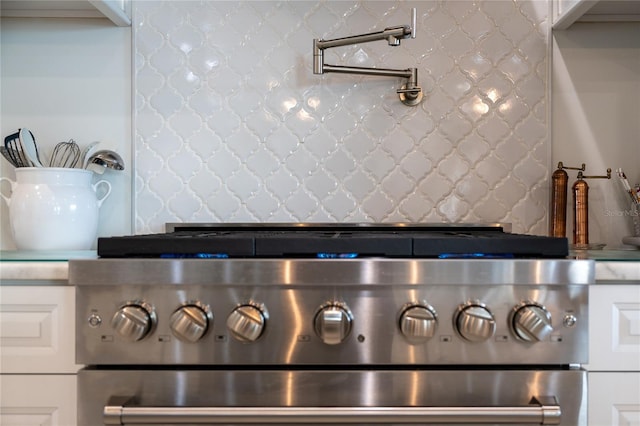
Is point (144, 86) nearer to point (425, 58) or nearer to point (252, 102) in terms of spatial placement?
point (252, 102)

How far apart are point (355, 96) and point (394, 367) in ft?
2.79

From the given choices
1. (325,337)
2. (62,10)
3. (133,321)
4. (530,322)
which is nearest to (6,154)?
(62,10)

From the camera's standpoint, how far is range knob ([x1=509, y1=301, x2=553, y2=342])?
82cm

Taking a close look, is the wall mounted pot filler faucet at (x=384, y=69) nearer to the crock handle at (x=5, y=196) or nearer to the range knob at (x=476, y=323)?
the range knob at (x=476, y=323)

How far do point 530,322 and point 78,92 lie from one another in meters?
1.33

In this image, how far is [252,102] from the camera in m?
1.45

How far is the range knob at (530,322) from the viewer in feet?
2.68

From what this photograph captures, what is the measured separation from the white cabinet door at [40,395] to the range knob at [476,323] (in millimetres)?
680

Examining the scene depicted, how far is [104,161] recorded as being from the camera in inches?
54.4

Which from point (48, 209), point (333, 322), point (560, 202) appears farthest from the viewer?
point (560, 202)

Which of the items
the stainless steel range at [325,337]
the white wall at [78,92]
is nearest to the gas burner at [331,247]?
the stainless steel range at [325,337]

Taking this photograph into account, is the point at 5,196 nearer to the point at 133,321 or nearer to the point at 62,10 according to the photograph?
the point at 62,10

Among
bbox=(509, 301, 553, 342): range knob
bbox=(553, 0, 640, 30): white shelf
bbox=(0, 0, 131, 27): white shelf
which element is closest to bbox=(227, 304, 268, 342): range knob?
bbox=(509, 301, 553, 342): range knob

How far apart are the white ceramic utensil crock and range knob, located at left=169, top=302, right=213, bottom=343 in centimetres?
64
